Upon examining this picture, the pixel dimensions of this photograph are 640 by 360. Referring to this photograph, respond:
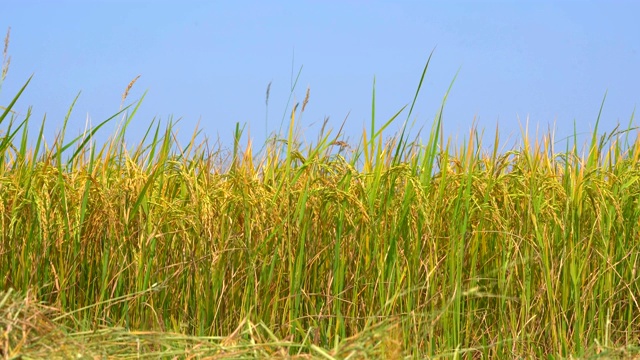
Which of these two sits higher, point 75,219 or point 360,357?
point 75,219

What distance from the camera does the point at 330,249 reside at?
2.90 metres

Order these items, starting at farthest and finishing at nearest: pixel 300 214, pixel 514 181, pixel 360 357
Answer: pixel 514 181 < pixel 300 214 < pixel 360 357

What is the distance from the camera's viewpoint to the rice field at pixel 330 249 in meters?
2.78

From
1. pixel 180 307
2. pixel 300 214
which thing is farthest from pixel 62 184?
pixel 300 214

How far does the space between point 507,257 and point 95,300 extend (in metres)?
1.52

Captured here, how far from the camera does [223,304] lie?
2842 millimetres

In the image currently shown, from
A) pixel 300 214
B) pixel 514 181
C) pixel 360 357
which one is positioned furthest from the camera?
pixel 514 181

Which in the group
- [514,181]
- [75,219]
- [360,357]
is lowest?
[360,357]

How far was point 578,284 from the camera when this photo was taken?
2.95 metres

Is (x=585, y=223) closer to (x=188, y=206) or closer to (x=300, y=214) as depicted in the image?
(x=300, y=214)

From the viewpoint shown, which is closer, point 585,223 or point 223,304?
point 223,304

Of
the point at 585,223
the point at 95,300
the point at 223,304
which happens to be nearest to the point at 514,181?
the point at 585,223

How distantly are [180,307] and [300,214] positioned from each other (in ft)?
1.79

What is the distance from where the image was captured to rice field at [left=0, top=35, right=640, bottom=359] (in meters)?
2.78
